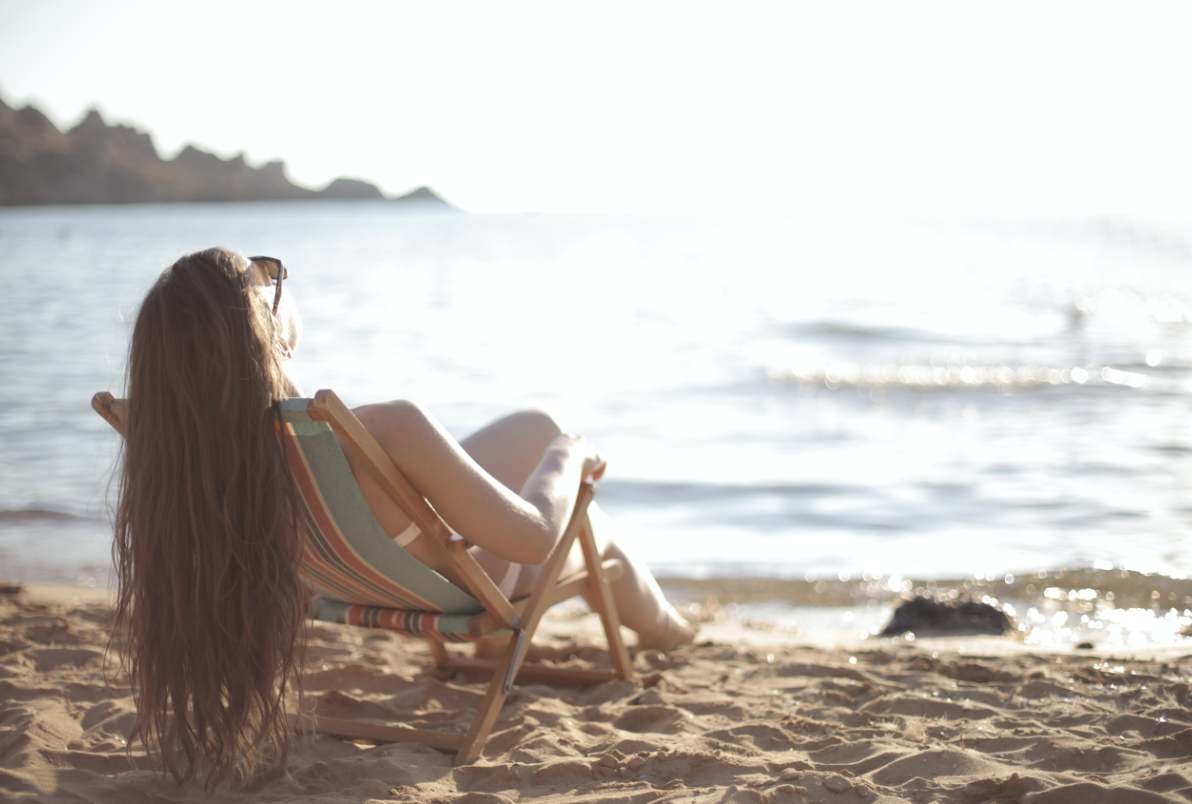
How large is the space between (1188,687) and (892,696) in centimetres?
87

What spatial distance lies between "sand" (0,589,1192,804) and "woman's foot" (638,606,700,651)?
0.06m

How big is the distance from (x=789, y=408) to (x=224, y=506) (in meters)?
9.44

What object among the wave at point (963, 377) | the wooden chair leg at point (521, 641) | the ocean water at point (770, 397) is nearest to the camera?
the wooden chair leg at point (521, 641)

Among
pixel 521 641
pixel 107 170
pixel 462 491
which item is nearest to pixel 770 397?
pixel 521 641

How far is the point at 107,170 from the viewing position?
80562 mm

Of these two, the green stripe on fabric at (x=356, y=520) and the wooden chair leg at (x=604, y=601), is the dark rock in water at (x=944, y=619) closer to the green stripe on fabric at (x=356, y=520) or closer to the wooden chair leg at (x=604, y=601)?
the wooden chair leg at (x=604, y=601)

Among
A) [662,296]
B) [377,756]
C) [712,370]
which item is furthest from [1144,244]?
[377,756]

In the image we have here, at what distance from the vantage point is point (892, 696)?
2752 mm

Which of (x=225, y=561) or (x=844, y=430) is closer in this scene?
(x=225, y=561)

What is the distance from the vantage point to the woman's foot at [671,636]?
3.27m

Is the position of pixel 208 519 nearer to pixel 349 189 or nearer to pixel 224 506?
pixel 224 506

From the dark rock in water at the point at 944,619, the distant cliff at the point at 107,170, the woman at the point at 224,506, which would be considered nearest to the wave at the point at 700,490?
the dark rock in water at the point at 944,619

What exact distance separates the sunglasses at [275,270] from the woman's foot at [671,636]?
74.1 inches

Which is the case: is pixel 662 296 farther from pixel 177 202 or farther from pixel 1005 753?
pixel 177 202
